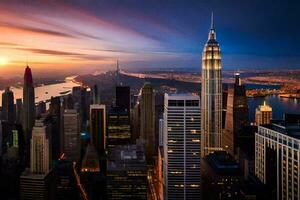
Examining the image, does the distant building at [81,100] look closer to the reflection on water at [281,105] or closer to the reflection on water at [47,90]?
the reflection on water at [47,90]

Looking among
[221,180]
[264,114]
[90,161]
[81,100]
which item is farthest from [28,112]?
[264,114]

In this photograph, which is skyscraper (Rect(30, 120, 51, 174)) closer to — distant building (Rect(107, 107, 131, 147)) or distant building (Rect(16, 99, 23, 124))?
distant building (Rect(16, 99, 23, 124))

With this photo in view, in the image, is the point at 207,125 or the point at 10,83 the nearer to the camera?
the point at 10,83

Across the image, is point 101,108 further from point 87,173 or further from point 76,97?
point 87,173

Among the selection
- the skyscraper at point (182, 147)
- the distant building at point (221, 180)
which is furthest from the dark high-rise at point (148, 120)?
the distant building at point (221, 180)

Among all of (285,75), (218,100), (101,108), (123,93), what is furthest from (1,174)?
(218,100)

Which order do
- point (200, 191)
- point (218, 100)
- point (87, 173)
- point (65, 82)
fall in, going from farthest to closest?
point (218, 100) → point (87, 173) → point (200, 191) → point (65, 82)
